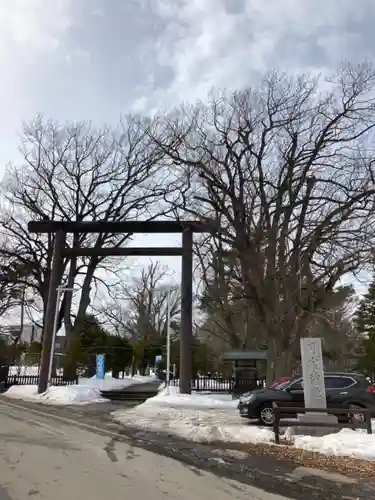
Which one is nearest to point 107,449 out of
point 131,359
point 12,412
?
point 12,412

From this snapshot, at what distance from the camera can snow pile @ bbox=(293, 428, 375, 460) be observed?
10396 mm

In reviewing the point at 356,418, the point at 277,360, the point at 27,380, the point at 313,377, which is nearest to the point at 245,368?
the point at 277,360

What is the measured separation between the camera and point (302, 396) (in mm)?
16562

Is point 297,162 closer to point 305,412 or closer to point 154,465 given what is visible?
point 305,412

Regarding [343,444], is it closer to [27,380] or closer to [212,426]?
→ [212,426]

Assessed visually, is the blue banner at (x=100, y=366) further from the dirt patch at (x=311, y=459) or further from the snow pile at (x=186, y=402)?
the dirt patch at (x=311, y=459)

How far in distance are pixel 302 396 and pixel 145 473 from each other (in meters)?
9.47

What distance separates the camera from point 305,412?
13156mm

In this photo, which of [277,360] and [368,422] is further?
[277,360]

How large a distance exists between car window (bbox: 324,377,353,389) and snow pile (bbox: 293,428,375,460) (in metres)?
4.87

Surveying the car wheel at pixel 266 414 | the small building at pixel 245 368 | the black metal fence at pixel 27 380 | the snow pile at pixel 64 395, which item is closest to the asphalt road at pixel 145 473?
the car wheel at pixel 266 414

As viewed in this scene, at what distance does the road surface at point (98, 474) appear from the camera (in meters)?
6.82

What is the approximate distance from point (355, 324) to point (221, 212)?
30567 millimetres

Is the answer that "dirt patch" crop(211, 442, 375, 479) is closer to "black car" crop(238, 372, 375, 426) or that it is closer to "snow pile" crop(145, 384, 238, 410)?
"black car" crop(238, 372, 375, 426)
